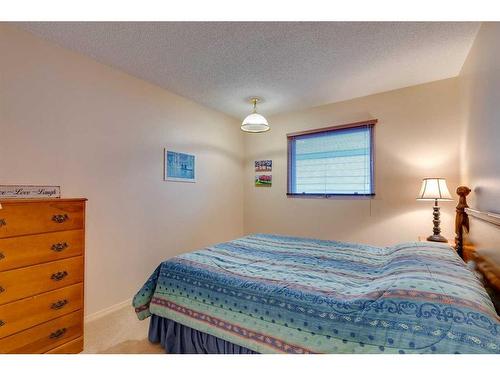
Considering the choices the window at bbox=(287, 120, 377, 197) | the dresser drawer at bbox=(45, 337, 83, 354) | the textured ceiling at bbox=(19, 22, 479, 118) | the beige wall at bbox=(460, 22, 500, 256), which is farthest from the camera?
the window at bbox=(287, 120, 377, 197)

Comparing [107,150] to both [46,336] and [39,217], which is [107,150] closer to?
[39,217]

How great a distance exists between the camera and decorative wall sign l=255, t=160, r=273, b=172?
386 centimetres

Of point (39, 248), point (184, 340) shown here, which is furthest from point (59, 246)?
point (184, 340)

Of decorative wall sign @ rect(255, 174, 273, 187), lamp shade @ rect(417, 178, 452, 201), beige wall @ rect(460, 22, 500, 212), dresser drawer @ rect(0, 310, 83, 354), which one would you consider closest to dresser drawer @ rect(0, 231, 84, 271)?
dresser drawer @ rect(0, 310, 83, 354)

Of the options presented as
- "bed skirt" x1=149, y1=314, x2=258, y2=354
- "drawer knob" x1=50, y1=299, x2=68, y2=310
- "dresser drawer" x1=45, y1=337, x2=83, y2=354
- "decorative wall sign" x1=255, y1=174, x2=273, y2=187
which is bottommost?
"dresser drawer" x1=45, y1=337, x2=83, y2=354

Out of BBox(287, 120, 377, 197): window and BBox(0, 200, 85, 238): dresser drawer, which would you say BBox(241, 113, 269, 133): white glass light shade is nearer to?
BBox(287, 120, 377, 197): window

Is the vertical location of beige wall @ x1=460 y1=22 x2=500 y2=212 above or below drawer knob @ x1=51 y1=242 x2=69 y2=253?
above

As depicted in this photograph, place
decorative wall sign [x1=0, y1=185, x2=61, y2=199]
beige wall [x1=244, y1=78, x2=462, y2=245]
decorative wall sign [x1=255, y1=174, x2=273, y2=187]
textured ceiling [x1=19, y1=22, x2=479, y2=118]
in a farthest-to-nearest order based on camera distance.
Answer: decorative wall sign [x1=255, y1=174, x2=273, y2=187], beige wall [x1=244, y1=78, x2=462, y2=245], textured ceiling [x1=19, y1=22, x2=479, y2=118], decorative wall sign [x1=0, y1=185, x2=61, y2=199]

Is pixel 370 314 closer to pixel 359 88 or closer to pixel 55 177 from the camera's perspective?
pixel 55 177

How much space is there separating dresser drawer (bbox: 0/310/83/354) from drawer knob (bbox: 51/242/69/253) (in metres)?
0.46

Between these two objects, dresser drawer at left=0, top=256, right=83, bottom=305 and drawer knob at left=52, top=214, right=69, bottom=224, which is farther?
drawer knob at left=52, top=214, right=69, bottom=224

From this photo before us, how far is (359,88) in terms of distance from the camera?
2.86 m

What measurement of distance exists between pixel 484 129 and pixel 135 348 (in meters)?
3.06
